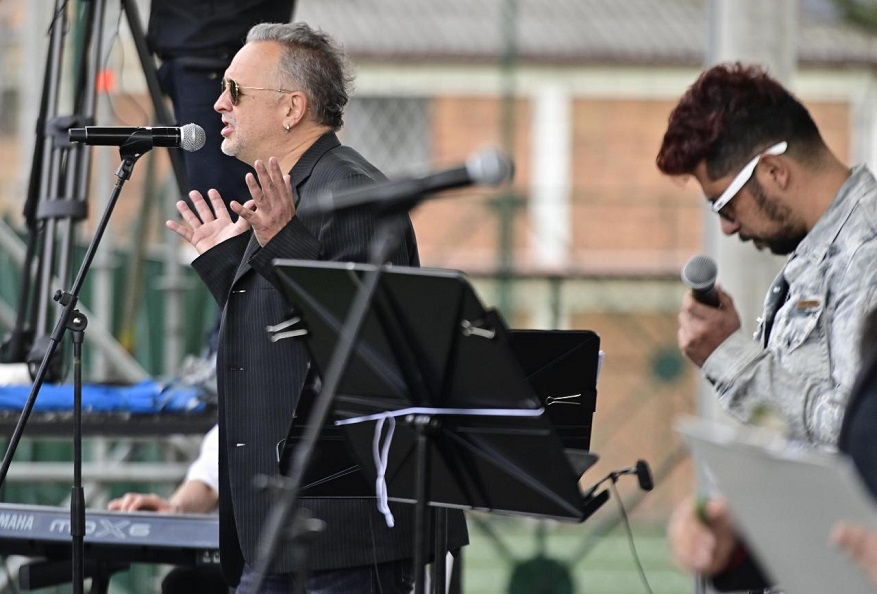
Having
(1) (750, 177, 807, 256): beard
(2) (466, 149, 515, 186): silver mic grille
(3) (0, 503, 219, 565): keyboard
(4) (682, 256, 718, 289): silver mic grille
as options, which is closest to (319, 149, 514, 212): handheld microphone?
(2) (466, 149, 515, 186): silver mic grille

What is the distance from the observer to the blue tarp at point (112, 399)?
4.66 metres

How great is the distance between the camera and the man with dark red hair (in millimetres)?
2730

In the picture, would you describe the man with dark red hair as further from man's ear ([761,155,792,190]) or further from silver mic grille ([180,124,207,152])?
silver mic grille ([180,124,207,152])

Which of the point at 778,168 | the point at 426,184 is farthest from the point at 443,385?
the point at 778,168

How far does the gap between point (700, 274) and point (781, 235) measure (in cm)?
21

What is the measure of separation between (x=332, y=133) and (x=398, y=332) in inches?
40.5

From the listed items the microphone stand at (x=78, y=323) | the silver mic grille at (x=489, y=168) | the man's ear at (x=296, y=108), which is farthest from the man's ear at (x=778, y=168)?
the microphone stand at (x=78, y=323)

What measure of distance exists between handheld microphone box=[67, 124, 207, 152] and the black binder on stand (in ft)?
2.53

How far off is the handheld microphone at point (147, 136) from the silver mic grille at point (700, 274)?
123 cm

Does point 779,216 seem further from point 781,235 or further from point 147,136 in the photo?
point 147,136

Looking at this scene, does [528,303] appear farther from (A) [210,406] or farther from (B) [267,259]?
(B) [267,259]

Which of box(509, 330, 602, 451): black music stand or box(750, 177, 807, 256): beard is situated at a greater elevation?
box(750, 177, 807, 256): beard

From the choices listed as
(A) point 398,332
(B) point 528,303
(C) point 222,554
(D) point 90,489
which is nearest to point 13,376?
(D) point 90,489

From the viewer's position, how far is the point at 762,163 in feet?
9.50
